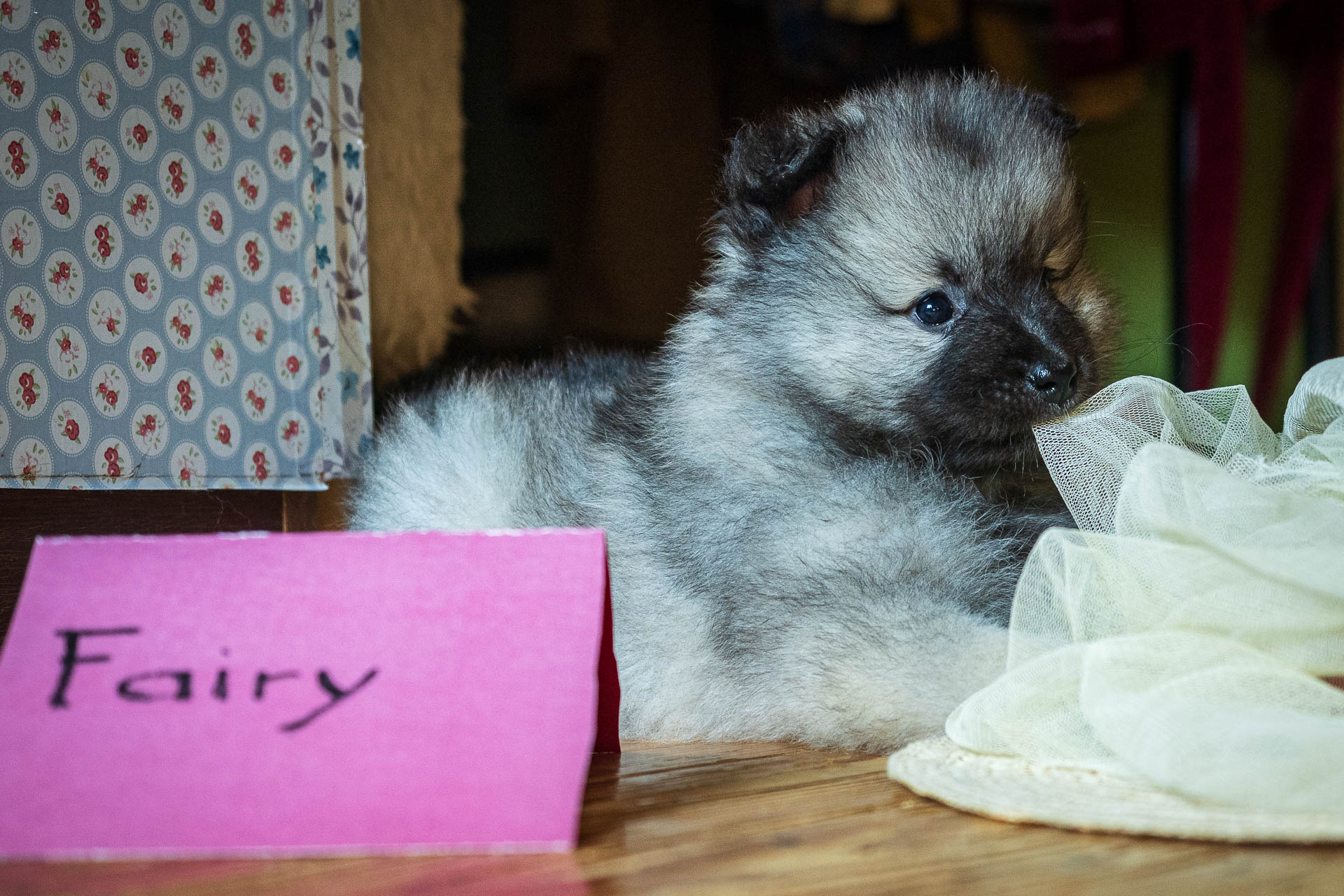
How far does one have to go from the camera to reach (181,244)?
5.36 feet

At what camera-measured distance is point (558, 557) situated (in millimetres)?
853

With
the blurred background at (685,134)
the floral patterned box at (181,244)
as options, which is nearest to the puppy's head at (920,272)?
the blurred background at (685,134)

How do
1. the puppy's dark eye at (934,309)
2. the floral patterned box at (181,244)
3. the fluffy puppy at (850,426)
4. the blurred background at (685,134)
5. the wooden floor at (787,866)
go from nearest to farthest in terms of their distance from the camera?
the wooden floor at (787,866) < the fluffy puppy at (850,426) < the puppy's dark eye at (934,309) < the floral patterned box at (181,244) < the blurred background at (685,134)

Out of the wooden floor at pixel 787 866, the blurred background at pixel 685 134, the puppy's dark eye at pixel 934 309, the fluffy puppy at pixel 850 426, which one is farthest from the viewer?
the blurred background at pixel 685 134

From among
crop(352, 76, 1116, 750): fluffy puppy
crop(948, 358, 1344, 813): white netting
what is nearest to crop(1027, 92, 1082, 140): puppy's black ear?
crop(352, 76, 1116, 750): fluffy puppy

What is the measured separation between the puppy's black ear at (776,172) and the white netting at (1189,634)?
47 centimetres

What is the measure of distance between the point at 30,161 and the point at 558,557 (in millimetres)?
1062

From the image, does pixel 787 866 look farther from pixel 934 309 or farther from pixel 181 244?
pixel 181 244

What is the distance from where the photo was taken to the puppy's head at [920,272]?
45.7 inches

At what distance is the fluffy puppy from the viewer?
1.08 meters

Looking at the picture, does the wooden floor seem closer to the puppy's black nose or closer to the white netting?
the white netting

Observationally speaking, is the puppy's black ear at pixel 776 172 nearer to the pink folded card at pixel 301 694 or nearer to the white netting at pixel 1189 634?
the white netting at pixel 1189 634

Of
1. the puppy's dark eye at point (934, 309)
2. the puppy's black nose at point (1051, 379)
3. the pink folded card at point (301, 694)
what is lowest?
the pink folded card at point (301, 694)

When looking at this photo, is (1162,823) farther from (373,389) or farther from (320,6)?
(320,6)
